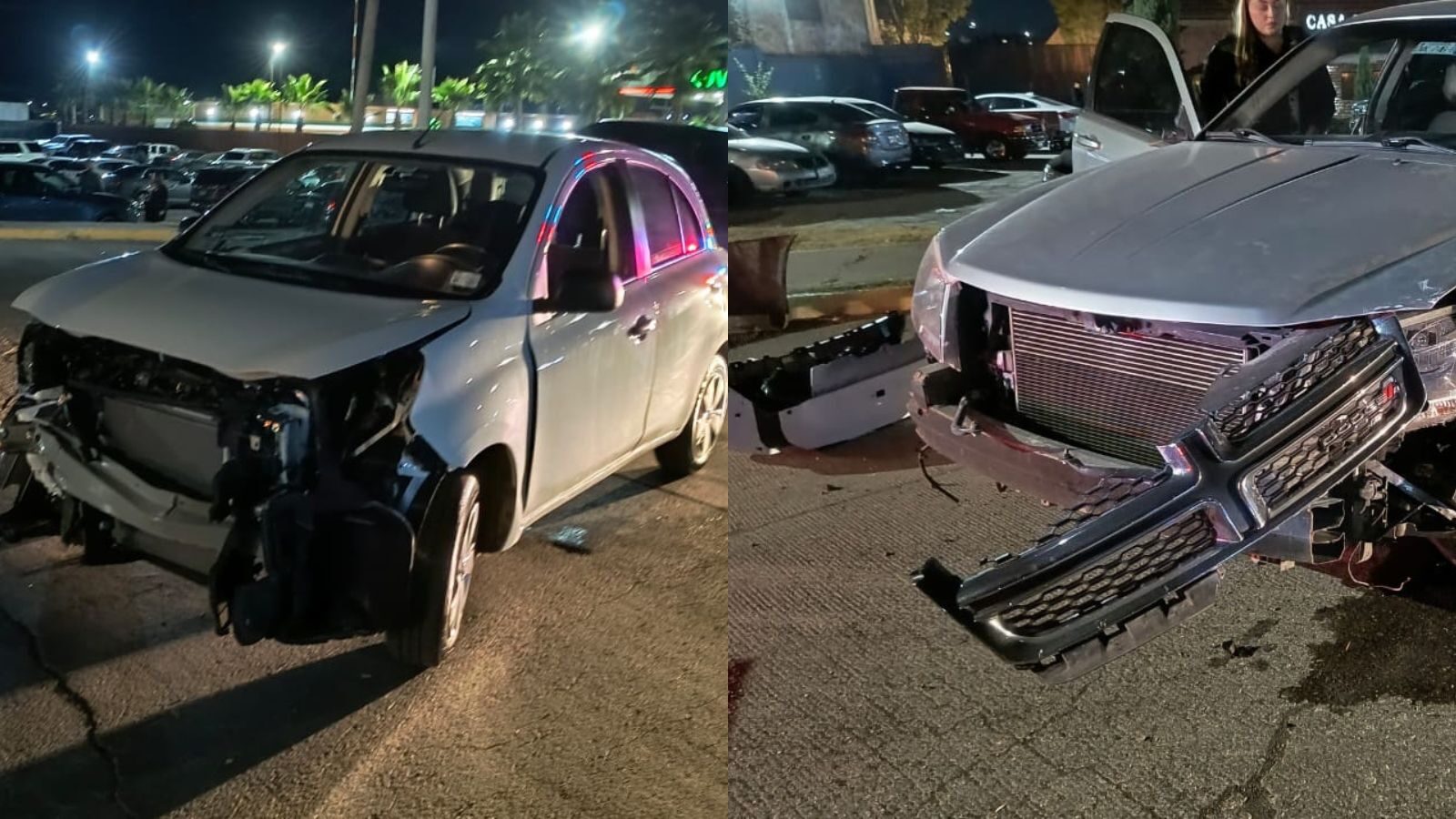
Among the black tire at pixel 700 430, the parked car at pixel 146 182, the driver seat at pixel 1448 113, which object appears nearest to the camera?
the parked car at pixel 146 182

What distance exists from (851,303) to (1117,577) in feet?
10.4

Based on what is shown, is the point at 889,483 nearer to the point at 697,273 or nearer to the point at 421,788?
the point at 697,273

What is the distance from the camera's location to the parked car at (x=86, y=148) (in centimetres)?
297

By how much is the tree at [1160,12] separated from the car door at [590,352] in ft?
9.45

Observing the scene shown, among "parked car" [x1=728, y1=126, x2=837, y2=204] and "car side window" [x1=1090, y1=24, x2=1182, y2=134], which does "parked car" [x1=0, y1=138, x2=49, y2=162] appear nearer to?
"parked car" [x1=728, y1=126, x2=837, y2=204]

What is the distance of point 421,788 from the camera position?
7.30 ft

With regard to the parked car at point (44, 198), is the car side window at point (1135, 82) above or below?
above

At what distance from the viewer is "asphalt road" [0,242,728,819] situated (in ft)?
7.22

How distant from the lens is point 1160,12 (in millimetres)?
5070

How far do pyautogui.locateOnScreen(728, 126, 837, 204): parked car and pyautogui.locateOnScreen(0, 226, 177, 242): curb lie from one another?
5.60 ft

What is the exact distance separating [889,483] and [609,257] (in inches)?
61.2

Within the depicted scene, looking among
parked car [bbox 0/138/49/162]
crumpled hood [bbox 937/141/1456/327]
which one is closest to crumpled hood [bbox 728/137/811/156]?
crumpled hood [bbox 937/141/1456/327]

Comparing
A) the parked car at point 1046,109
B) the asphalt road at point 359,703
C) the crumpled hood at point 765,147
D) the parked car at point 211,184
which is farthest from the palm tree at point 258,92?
the parked car at point 1046,109

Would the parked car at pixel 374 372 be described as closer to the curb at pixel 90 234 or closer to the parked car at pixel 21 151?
the curb at pixel 90 234
